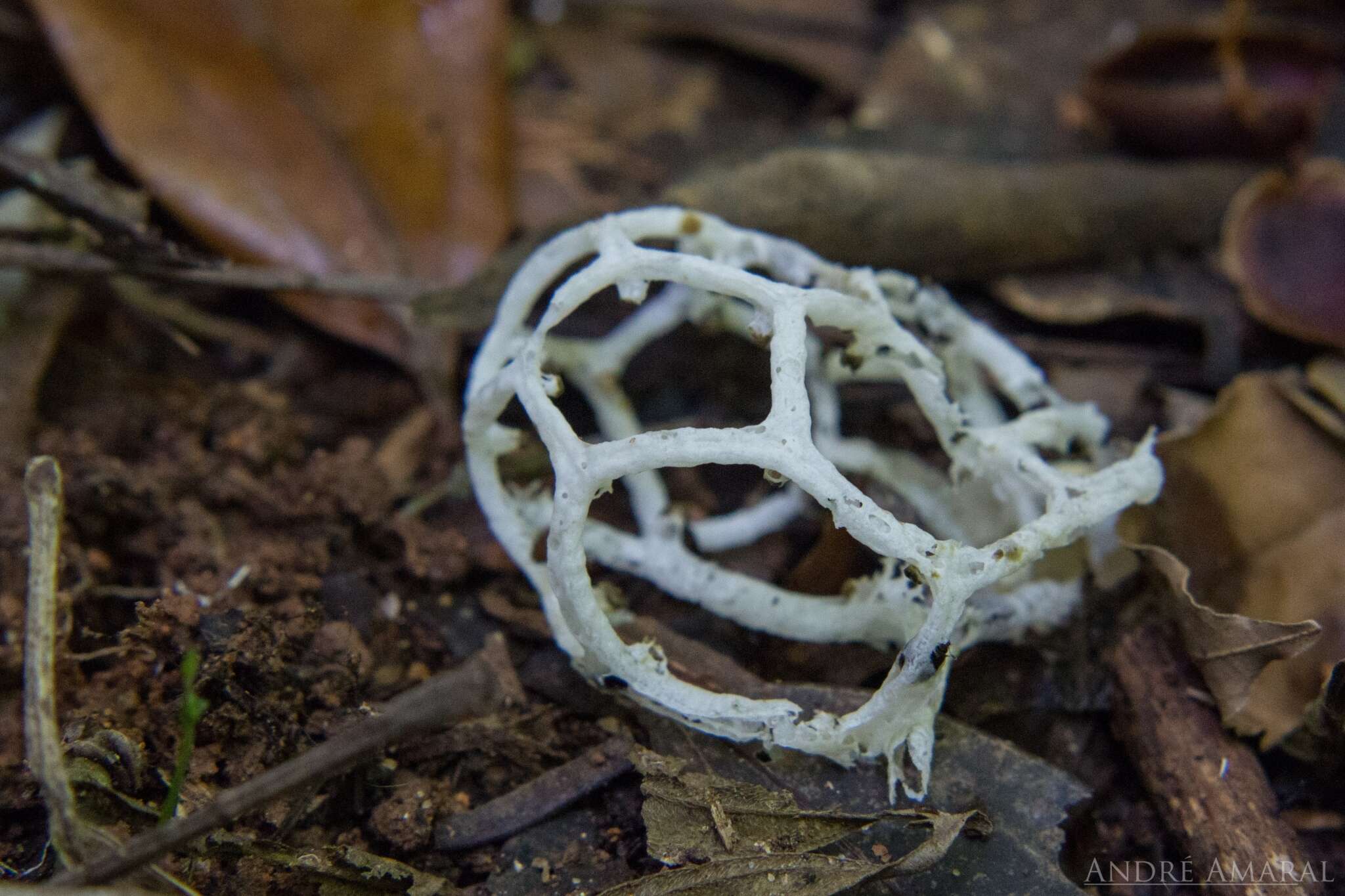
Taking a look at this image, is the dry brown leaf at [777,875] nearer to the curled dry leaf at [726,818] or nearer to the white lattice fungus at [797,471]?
the curled dry leaf at [726,818]

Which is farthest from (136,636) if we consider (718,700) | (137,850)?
(718,700)

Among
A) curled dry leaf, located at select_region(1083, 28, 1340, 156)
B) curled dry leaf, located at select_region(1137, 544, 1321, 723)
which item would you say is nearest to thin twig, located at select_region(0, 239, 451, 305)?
curled dry leaf, located at select_region(1137, 544, 1321, 723)

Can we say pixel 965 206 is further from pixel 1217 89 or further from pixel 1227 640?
pixel 1227 640

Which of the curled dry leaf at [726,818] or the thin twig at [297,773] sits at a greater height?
the thin twig at [297,773]

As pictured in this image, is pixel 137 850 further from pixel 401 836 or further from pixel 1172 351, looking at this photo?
pixel 1172 351

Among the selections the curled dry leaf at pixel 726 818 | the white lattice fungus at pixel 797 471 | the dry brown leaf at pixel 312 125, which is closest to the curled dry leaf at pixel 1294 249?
the white lattice fungus at pixel 797 471

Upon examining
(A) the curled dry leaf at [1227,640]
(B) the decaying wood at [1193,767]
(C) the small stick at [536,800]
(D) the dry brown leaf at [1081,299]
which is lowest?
Result: (C) the small stick at [536,800]

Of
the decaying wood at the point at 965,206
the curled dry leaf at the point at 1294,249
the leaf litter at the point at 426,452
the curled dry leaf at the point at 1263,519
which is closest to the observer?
the leaf litter at the point at 426,452
